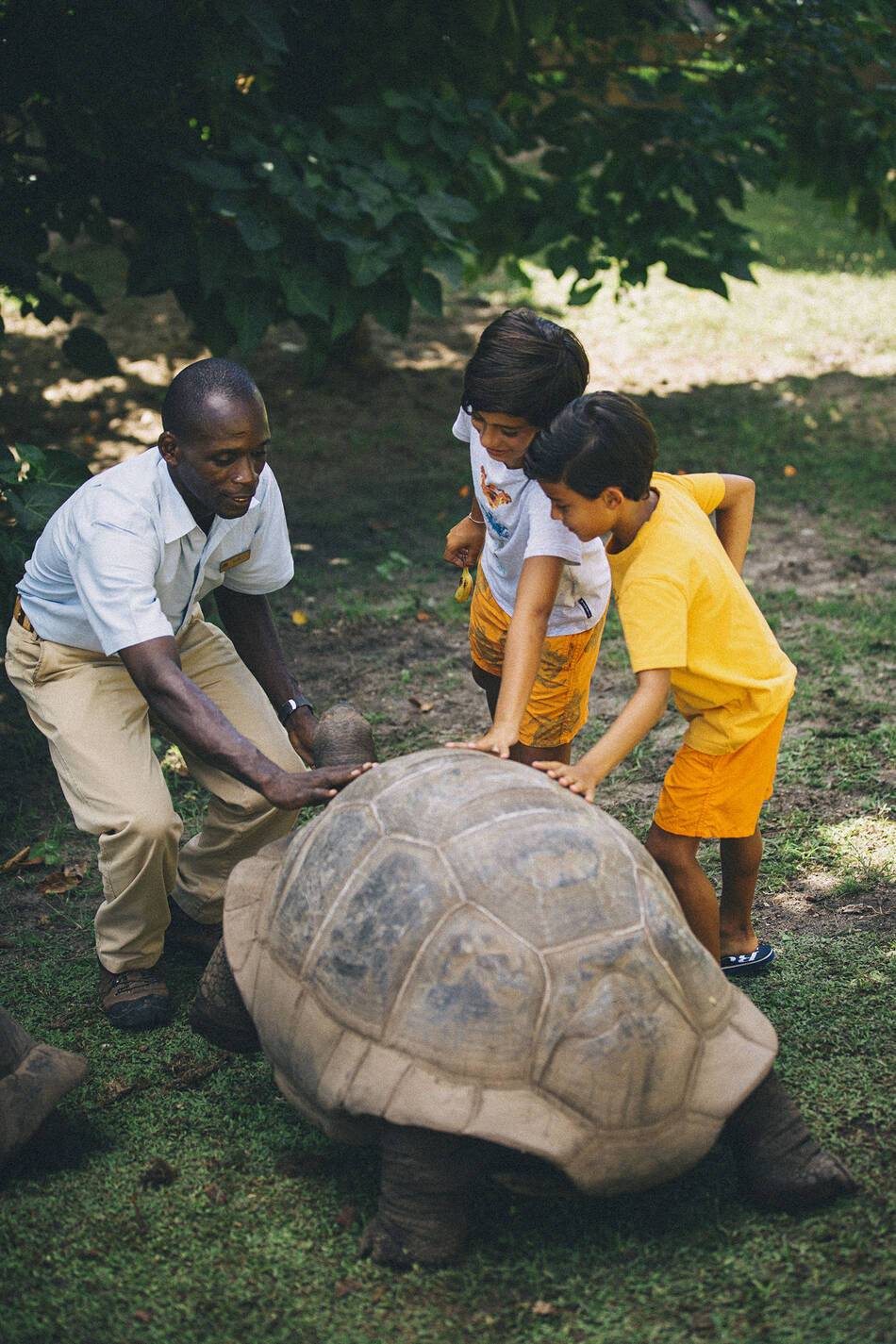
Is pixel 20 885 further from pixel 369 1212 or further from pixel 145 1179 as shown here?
pixel 369 1212

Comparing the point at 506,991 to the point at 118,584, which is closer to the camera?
the point at 506,991

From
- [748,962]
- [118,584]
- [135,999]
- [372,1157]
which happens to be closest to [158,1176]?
[372,1157]

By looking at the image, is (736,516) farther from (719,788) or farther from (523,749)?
(523,749)

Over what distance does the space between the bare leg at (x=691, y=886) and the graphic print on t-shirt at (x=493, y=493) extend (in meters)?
1.02

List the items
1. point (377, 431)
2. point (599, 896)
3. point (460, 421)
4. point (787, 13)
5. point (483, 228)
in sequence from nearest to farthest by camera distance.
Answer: point (599, 896) < point (460, 421) < point (787, 13) < point (483, 228) < point (377, 431)

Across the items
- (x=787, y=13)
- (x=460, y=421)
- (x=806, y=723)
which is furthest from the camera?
(x=787, y=13)

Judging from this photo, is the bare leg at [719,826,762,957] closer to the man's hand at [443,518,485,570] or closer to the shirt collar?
→ the man's hand at [443,518,485,570]

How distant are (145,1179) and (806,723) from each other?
10.3 ft

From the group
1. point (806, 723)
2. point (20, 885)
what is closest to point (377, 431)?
point (806, 723)

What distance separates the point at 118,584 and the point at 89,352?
3.38 meters

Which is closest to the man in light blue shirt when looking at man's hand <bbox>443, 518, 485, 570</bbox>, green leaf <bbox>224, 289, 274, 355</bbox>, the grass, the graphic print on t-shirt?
the grass

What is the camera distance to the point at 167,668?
3160 millimetres

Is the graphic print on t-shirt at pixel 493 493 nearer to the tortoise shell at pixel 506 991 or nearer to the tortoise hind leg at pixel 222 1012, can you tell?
the tortoise shell at pixel 506 991

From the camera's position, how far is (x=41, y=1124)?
279 cm
